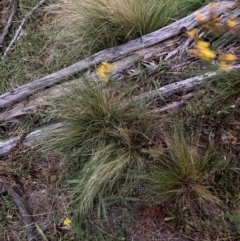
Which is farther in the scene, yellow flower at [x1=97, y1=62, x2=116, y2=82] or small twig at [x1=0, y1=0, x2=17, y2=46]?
small twig at [x1=0, y1=0, x2=17, y2=46]

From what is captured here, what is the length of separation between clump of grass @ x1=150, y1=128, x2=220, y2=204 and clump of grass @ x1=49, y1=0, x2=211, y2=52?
0.97m

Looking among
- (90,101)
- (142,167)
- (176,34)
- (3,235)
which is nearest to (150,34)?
(176,34)

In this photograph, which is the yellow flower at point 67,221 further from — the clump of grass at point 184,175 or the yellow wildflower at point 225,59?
the yellow wildflower at point 225,59

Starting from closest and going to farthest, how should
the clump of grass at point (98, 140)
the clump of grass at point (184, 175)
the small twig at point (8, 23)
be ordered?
the clump of grass at point (184, 175) → the clump of grass at point (98, 140) → the small twig at point (8, 23)

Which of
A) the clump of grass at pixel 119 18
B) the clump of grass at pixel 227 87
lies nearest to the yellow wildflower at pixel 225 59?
the clump of grass at pixel 227 87

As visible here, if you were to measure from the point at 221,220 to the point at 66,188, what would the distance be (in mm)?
972

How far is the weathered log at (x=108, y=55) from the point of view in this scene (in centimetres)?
323

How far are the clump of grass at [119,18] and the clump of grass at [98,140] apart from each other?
0.53 metres

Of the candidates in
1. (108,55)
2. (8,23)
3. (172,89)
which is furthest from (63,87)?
(8,23)

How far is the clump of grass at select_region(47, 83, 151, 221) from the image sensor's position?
279 cm

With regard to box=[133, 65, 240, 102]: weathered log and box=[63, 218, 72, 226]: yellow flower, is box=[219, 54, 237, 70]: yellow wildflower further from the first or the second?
box=[63, 218, 72, 226]: yellow flower

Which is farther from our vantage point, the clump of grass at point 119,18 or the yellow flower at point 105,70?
the clump of grass at point 119,18

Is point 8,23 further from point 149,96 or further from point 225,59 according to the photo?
point 225,59

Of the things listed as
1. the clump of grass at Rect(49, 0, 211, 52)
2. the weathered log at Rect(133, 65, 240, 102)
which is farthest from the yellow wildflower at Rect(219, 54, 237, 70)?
the clump of grass at Rect(49, 0, 211, 52)
